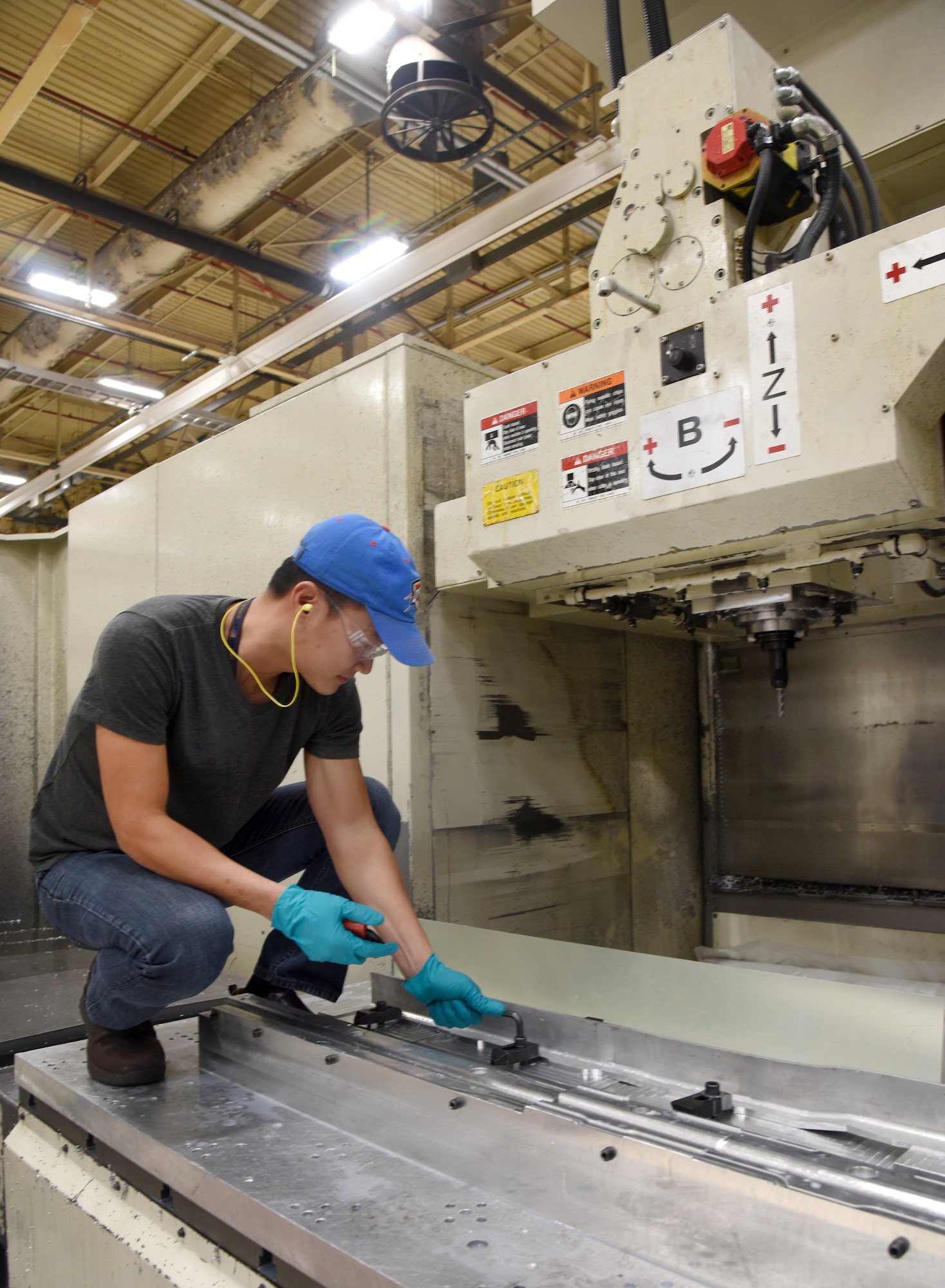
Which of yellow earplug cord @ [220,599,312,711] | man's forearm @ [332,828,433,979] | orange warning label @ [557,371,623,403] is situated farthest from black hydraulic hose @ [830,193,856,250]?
man's forearm @ [332,828,433,979]

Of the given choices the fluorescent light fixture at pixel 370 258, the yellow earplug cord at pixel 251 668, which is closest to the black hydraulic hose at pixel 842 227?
the yellow earplug cord at pixel 251 668

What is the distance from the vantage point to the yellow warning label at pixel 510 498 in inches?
53.7

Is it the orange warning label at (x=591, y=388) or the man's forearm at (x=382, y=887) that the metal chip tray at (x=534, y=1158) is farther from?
the orange warning label at (x=591, y=388)

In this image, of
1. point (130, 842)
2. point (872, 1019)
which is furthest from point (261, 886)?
point (872, 1019)

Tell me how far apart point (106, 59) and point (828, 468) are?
3063 mm

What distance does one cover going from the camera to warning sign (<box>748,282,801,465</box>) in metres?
1.06

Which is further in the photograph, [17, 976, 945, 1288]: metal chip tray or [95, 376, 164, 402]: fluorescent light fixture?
[95, 376, 164, 402]: fluorescent light fixture

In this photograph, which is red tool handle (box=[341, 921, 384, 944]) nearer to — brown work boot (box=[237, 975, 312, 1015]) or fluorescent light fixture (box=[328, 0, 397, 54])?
brown work boot (box=[237, 975, 312, 1015])

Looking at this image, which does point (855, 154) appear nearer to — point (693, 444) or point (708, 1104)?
point (693, 444)

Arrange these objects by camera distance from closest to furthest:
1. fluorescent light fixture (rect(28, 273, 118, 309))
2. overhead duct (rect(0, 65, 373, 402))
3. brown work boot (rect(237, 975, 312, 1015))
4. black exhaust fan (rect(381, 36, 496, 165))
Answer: brown work boot (rect(237, 975, 312, 1015))
black exhaust fan (rect(381, 36, 496, 165))
overhead duct (rect(0, 65, 373, 402))
fluorescent light fixture (rect(28, 273, 118, 309))

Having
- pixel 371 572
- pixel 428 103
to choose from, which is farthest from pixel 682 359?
pixel 428 103

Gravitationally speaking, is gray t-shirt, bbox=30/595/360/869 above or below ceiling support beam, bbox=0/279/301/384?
below

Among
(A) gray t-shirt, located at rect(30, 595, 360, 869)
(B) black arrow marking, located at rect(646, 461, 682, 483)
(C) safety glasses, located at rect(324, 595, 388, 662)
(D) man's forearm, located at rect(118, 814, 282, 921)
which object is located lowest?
(D) man's forearm, located at rect(118, 814, 282, 921)

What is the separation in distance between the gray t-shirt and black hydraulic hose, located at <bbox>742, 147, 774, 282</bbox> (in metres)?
0.83
